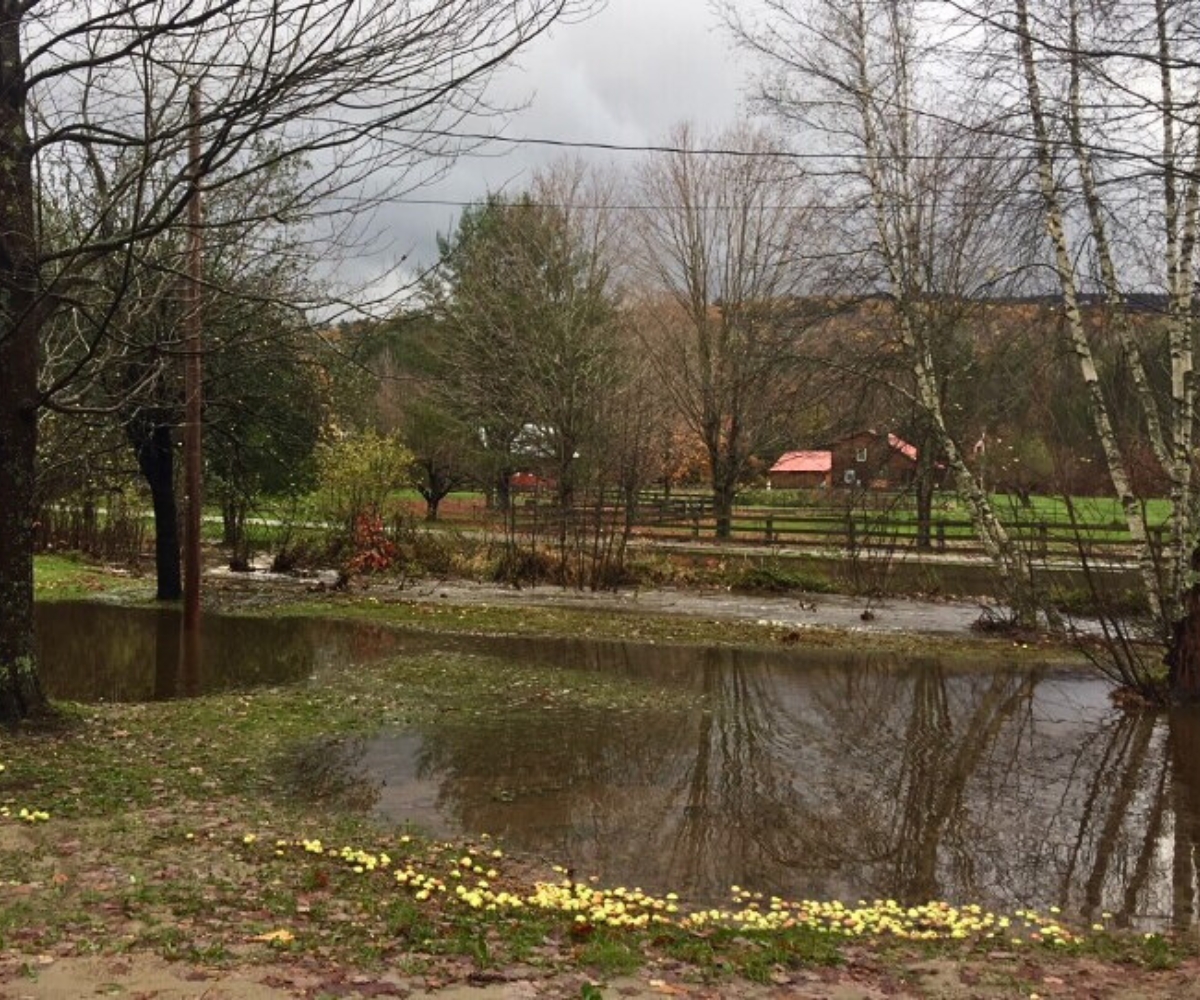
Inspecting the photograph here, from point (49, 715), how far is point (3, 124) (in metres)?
4.36

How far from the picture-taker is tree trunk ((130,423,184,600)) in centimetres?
1791

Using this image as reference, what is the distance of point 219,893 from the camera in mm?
5109

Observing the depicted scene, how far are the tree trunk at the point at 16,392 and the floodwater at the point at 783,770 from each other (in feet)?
7.28

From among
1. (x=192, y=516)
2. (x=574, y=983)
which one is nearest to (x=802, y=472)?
(x=192, y=516)

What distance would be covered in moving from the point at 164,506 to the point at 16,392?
10.9 m

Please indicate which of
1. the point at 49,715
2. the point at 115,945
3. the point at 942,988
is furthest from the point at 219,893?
the point at 49,715

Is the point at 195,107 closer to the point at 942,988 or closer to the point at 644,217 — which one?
the point at 942,988

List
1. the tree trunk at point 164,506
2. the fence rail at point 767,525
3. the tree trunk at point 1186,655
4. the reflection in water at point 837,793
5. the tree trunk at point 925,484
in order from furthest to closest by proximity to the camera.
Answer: the fence rail at point 767,525, the tree trunk at point 925,484, the tree trunk at point 164,506, the tree trunk at point 1186,655, the reflection in water at point 837,793

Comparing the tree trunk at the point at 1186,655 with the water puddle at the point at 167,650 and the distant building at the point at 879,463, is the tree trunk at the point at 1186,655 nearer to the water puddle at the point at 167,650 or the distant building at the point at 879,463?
the distant building at the point at 879,463

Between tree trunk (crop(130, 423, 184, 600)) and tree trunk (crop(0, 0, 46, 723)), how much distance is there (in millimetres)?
10390

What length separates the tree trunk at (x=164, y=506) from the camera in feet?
58.7

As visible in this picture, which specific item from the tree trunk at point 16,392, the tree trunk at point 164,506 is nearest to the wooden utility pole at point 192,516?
the tree trunk at point 164,506

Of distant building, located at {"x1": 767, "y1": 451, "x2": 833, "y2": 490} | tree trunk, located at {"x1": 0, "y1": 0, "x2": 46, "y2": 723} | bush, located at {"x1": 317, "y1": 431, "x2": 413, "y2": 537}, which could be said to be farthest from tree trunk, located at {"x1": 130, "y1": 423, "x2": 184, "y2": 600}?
distant building, located at {"x1": 767, "y1": 451, "x2": 833, "y2": 490}

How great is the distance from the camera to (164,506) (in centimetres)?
1812
